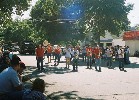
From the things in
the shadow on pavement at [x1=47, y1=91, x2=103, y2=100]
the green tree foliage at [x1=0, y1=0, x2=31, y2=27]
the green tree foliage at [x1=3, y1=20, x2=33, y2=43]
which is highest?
the green tree foliage at [x1=3, y1=20, x2=33, y2=43]

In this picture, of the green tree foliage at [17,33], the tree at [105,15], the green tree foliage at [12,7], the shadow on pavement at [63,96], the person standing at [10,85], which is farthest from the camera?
the green tree foliage at [17,33]

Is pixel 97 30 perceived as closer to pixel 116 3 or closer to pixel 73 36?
pixel 116 3

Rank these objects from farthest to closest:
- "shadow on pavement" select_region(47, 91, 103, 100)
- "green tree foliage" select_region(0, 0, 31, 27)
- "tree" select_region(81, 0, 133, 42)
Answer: "tree" select_region(81, 0, 133, 42), "green tree foliage" select_region(0, 0, 31, 27), "shadow on pavement" select_region(47, 91, 103, 100)

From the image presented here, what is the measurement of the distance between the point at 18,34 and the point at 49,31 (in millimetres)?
44746

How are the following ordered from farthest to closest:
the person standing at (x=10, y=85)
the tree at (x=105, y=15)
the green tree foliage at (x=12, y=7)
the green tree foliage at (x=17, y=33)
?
the green tree foliage at (x=17, y=33)
the tree at (x=105, y=15)
the green tree foliage at (x=12, y=7)
the person standing at (x=10, y=85)

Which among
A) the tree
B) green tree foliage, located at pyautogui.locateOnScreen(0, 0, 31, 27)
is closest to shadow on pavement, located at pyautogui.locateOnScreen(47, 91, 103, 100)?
green tree foliage, located at pyautogui.locateOnScreen(0, 0, 31, 27)

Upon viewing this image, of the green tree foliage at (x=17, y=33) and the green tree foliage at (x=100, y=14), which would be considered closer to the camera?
the green tree foliage at (x=100, y=14)

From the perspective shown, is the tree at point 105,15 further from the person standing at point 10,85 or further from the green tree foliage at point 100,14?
the person standing at point 10,85

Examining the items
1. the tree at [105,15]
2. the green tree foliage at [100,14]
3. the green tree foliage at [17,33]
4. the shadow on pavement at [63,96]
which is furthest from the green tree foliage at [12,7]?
the green tree foliage at [17,33]

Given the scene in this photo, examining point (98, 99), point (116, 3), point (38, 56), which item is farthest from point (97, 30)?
point (98, 99)

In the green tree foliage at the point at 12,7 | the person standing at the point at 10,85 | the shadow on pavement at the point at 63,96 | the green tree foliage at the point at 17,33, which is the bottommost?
the shadow on pavement at the point at 63,96

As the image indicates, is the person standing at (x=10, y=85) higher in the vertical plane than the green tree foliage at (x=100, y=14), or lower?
lower

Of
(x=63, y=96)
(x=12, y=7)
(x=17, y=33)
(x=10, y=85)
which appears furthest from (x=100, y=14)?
(x=17, y=33)

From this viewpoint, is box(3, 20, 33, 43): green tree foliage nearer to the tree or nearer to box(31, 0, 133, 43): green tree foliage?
box(31, 0, 133, 43): green tree foliage
